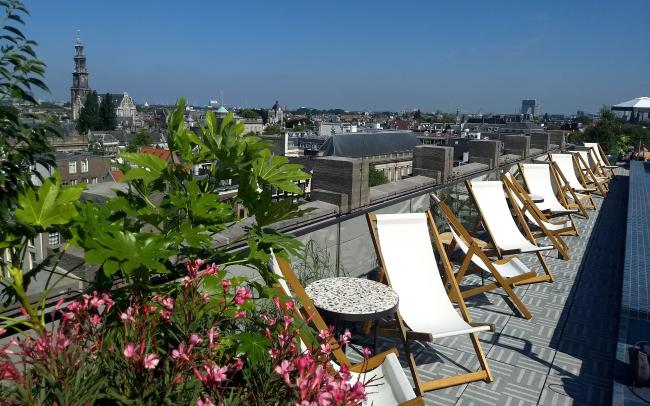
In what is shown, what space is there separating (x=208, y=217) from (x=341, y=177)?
2690 mm

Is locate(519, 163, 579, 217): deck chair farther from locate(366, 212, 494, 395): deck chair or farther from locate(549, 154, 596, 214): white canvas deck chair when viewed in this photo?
locate(366, 212, 494, 395): deck chair

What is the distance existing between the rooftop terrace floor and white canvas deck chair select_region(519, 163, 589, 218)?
1.76 metres

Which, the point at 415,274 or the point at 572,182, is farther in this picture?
the point at 572,182

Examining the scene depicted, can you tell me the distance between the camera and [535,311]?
15.2 feet

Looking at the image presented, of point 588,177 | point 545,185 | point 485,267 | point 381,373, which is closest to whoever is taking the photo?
point 381,373

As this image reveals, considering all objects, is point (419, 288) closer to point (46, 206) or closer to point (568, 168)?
point (46, 206)

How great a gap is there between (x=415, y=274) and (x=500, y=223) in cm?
207

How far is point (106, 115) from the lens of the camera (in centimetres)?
10650

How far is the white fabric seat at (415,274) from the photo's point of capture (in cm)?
351

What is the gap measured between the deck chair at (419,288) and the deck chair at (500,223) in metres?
1.23

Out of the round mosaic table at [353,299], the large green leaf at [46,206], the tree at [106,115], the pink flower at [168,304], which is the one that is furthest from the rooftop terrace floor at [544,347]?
the tree at [106,115]

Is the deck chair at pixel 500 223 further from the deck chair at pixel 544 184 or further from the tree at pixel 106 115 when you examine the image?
the tree at pixel 106 115

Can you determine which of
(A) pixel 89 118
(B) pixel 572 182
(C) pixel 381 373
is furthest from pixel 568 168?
(A) pixel 89 118

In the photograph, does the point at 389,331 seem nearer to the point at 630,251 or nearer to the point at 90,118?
the point at 630,251
